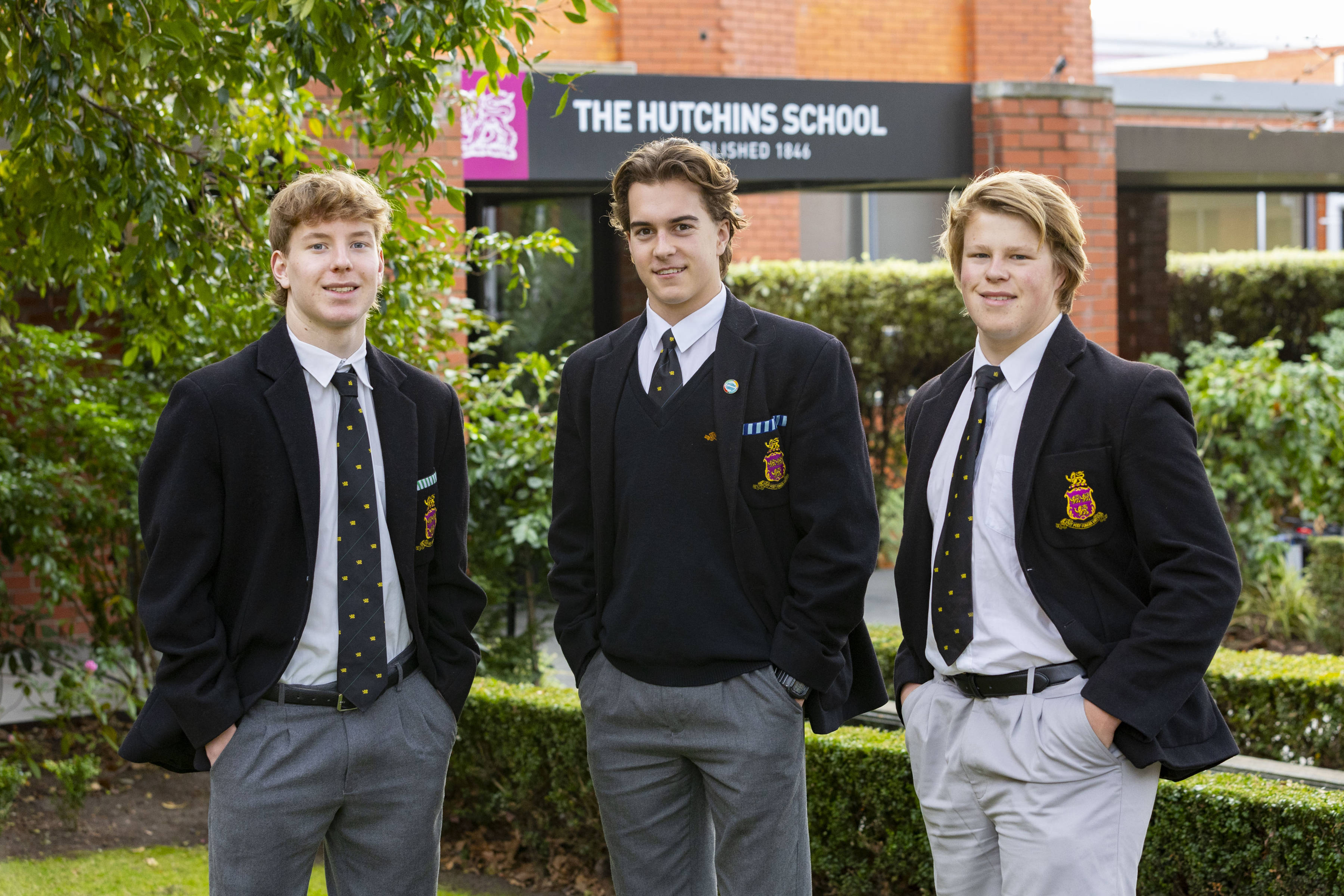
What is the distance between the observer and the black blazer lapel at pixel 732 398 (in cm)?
283

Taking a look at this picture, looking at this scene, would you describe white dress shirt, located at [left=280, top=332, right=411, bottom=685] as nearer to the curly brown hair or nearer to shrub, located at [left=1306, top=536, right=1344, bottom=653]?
the curly brown hair

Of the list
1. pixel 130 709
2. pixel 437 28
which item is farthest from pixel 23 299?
pixel 437 28

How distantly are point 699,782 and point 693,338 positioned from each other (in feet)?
3.34

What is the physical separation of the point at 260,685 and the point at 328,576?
0.26 metres

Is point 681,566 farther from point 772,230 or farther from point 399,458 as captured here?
point 772,230

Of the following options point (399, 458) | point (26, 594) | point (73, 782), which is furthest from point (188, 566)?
point (26, 594)

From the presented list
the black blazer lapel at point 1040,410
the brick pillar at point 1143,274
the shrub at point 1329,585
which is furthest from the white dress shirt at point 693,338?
the brick pillar at point 1143,274

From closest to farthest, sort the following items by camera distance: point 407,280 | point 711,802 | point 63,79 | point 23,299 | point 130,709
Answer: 1. point 711,802
2. point 63,79
3. point 407,280
4. point 130,709
5. point 23,299

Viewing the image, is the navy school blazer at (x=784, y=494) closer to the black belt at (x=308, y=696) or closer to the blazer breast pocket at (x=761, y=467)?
the blazer breast pocket at (x=761, y=467)

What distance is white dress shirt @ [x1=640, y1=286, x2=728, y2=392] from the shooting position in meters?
2.96

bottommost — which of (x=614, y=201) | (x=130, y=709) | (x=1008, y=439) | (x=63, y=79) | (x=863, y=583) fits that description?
(x=130, y=709)

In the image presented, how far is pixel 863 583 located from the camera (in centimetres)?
286

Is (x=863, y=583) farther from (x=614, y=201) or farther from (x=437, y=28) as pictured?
(x=437, y=28)

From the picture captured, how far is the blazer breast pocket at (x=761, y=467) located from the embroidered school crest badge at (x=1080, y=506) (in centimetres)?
60
